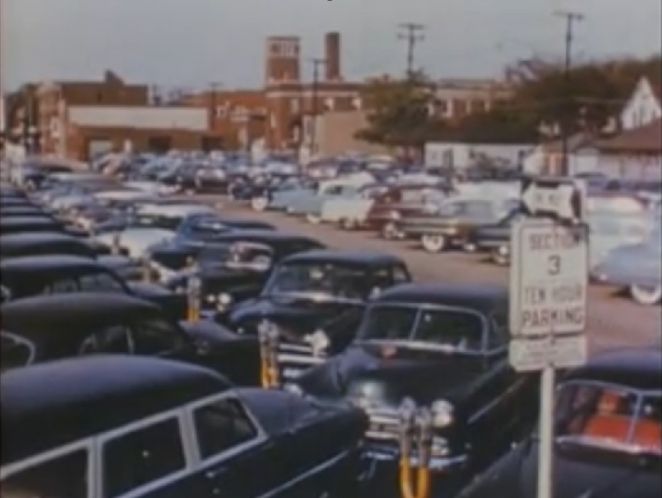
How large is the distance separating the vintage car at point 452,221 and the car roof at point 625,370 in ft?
0.72

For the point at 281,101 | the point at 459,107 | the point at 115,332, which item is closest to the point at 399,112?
the point at 459,107

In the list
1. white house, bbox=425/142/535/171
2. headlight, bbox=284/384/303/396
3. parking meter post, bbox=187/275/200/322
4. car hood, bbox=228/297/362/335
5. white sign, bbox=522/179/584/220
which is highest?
white house, bbox=425/142/535/171

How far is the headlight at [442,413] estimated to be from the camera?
1738 millimetres

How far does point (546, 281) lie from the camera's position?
1.32 m

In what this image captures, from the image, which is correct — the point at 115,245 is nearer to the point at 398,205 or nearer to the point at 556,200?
the point at 398,205

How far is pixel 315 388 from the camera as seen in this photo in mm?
1797

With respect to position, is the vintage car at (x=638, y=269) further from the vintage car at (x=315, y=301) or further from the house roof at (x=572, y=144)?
the vintage car at (x=315, y=301)

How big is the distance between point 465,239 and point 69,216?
→ 1.75ft

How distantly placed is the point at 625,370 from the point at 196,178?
0.61 metres

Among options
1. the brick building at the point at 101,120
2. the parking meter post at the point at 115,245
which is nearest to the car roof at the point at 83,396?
the brick building at the point at 101,120

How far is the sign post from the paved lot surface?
39 cm

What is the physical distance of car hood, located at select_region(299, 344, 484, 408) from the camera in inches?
70.2

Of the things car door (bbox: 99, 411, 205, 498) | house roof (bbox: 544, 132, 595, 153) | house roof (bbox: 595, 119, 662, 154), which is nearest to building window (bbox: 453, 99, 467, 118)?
house roof (bbox: 544, 132, 595, 153)

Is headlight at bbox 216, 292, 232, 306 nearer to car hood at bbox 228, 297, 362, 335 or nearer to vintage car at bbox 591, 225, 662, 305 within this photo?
car hood at bbox 228, 297, 362, 335
